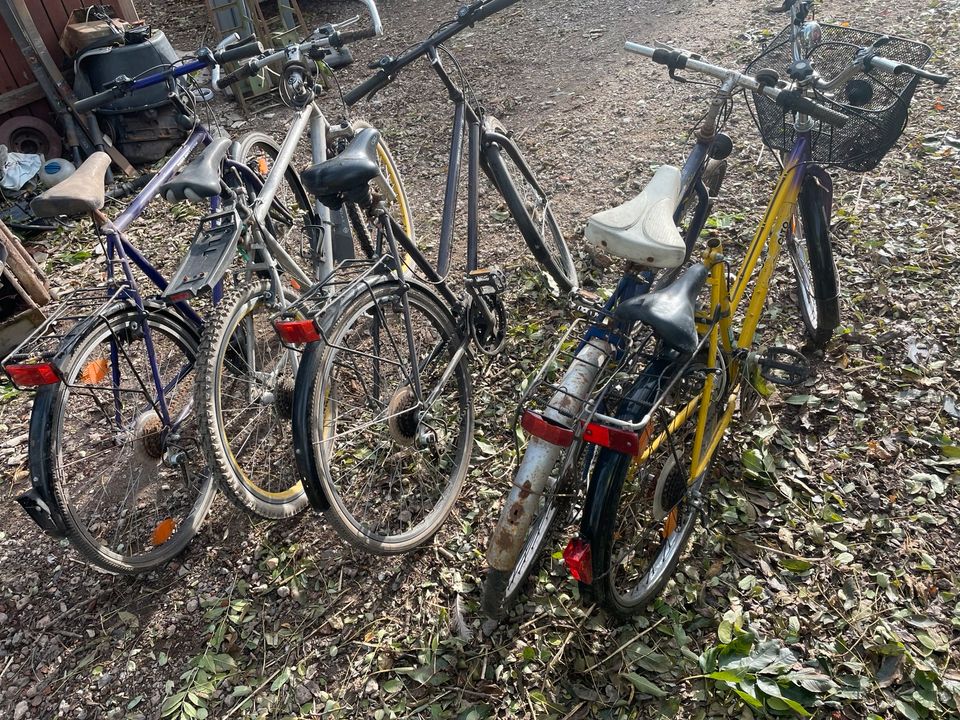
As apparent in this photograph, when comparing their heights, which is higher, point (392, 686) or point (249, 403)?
point (249, 403)

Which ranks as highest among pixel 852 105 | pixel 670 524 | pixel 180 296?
pixel 852 105

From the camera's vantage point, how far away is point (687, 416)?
245 cm

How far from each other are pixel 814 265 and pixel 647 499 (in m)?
1.65

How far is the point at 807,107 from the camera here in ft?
7.89

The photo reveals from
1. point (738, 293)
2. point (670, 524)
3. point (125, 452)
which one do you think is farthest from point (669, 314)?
point (125, 452)

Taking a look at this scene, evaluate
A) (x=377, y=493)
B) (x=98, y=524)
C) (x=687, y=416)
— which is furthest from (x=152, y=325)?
(x=687, y=416)

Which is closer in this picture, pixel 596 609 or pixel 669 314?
pixel 669 314

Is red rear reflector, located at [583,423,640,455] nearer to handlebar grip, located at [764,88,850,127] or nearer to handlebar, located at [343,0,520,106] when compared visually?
handlebar grip, located at [764,88,850,127]

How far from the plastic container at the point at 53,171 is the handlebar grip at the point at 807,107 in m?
6.37

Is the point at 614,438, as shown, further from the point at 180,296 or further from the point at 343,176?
the point at 180,296

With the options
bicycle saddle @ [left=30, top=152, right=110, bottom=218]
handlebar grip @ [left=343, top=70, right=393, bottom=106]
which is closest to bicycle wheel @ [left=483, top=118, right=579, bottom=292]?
handlebar grip @ [left=343, top=70, right=393, bottom=106]

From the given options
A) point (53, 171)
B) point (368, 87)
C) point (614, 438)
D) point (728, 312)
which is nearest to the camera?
point (614, 438)

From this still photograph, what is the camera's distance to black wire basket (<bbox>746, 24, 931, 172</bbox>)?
2.62 m

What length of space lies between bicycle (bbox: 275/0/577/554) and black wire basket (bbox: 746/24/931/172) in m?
1.32
